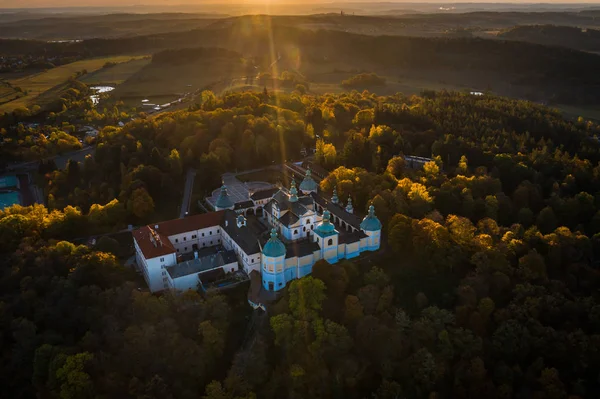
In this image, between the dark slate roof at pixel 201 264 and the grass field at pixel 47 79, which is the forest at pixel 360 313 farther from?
the grass field at pixel 47 79

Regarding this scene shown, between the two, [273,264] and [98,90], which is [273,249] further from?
[98,90]

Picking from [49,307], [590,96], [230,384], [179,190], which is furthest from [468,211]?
[590,96]

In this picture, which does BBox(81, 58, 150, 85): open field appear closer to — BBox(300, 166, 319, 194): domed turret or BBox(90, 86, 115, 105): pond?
BBox(90, 86, 115, 105): pond

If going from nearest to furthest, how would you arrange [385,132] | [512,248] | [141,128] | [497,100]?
[512,248] → [385,132] → [141,128] → [497,100]

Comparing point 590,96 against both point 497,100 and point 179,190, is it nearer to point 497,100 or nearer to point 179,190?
point 497,100

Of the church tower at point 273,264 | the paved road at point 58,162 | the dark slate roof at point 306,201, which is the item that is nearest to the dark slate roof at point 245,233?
the church tower at point 273,264

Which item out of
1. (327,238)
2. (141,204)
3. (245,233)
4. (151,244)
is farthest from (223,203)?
(327,238)

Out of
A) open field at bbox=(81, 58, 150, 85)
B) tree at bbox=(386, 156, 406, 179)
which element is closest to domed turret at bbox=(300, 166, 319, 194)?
tree at bbox=(386, 156, 406, 179)
